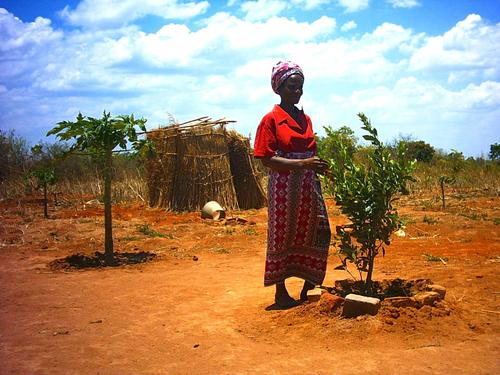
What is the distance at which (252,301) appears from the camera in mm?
4527

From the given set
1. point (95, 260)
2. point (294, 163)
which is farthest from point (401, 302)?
point (95, 260)

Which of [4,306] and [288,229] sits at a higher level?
[288,229]

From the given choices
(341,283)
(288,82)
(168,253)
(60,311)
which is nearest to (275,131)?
(288,82)

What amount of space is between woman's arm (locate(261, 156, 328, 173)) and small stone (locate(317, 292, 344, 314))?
1.07 meters

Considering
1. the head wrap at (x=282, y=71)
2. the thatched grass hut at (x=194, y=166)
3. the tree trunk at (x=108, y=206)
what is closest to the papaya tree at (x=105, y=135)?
the tree trunk at (x=108, y=206)

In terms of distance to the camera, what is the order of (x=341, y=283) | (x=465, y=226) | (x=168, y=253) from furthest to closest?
(x=465, y=226), (x=168, y=253), (x=341, y=283)

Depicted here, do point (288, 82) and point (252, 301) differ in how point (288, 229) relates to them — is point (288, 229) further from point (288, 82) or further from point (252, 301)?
point (288, 82)

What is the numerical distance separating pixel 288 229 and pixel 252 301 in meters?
A: 0.94

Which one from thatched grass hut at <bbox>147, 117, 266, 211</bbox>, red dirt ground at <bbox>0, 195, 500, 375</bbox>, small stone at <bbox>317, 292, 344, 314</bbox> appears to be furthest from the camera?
thatched grass hut at <bbox>147, 117, 266, 211</bbox>

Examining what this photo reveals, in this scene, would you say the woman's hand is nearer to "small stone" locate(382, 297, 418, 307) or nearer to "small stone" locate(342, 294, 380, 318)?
"small stone" locate(342, 294, 380, 318)

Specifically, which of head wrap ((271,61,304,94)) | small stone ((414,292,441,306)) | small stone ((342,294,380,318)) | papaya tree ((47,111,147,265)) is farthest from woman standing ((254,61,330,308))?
papaya tree ((47,111,147,265))

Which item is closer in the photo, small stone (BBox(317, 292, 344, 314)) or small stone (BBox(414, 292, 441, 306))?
small stone (BBox(414, 292, 441, 306))

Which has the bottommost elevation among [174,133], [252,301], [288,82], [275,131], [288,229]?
[252,301]

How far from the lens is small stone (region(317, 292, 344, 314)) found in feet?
12.1
